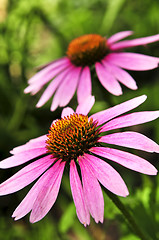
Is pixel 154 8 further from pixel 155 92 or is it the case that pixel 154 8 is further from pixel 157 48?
pixel 155 92

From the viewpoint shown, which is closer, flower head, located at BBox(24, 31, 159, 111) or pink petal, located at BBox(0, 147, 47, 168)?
pink petal, located at BBox(0, 147, 47, 168)

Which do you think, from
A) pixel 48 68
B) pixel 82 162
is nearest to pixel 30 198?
pixel 82 162

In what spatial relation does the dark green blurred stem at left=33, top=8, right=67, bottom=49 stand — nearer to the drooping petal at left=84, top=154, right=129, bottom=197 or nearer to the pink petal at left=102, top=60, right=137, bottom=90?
the pink petal at left=102, top=60, right=137, bottom=90

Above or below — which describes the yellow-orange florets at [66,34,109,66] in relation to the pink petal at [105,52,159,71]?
above

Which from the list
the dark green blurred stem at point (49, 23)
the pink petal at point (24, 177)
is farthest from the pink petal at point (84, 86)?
the dark green blurred stem at point (49, 23)

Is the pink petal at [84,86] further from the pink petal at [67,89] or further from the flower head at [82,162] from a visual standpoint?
the flower head at [82,162]

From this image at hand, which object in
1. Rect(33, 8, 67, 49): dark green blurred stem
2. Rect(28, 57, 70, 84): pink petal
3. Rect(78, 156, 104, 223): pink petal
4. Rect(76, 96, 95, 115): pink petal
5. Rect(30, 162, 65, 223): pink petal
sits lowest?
Rect(78, 156, 104, 223): pink petal

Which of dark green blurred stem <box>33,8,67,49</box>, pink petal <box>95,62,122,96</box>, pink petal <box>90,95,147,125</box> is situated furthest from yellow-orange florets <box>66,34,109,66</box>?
dark green blurred stem <box>33,8,67,49</box>
